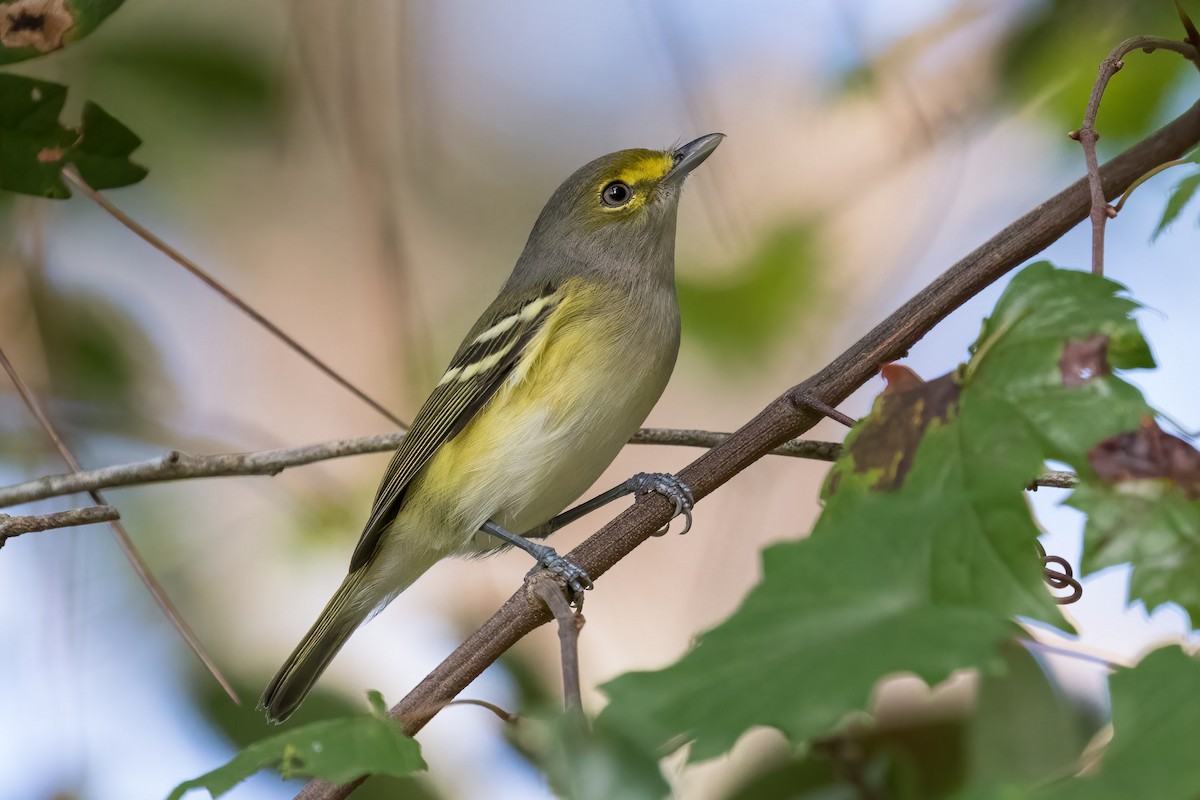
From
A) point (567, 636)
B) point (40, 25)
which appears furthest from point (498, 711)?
point (40, 25)

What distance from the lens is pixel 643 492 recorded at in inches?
109

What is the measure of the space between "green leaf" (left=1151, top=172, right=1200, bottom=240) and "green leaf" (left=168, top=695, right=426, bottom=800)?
3.89 feet

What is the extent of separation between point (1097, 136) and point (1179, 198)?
190 millimetres

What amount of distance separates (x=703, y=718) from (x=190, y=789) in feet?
2.12

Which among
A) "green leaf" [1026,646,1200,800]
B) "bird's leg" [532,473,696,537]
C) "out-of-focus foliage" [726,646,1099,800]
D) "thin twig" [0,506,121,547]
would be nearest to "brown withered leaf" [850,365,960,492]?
"out-of-focus foliage" [726,646,1099,800]

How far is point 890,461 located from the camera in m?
1.30

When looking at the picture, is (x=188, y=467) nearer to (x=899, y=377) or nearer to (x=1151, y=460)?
(x=899, y=377)

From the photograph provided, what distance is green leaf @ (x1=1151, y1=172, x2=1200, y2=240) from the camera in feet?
4.86

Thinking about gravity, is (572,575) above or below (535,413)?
below

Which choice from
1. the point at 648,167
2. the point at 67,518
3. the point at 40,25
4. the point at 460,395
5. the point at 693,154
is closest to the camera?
the point at 67,518

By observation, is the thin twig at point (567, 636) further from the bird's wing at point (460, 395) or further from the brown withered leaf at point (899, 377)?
the bird's wing at point (460, 395)

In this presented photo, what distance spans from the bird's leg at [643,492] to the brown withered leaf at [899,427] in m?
0.46

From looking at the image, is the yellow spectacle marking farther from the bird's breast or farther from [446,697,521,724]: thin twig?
[446,697,521,724]: thin twig

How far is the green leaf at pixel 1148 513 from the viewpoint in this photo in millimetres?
1083
